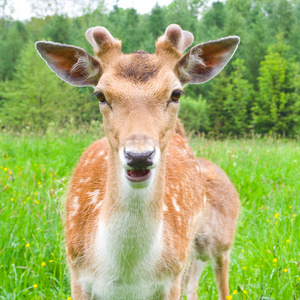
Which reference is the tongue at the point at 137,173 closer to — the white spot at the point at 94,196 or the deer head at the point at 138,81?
the deer head at the point at 138,81

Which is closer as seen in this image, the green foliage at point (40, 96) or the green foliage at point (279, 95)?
the green foliage at point (40, 96)

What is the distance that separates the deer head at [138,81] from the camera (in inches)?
73.8

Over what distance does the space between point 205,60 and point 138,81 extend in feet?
2.20

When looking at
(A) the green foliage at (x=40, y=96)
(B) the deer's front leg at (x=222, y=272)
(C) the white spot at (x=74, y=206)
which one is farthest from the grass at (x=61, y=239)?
(A) the green foliage at (x=40, y=96)

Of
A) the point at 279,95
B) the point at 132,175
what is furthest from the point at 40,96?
the point at 132,175

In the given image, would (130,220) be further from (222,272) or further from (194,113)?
(194,113)

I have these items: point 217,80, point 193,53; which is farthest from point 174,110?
point 217,80

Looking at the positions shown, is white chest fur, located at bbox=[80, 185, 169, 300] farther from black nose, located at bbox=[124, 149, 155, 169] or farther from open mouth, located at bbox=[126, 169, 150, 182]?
black nose, located at bbox=[124, 149, 155, 169]

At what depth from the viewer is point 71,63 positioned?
2516 mm

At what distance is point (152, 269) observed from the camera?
7.66 ft

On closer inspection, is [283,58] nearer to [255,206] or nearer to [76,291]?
[255,206]

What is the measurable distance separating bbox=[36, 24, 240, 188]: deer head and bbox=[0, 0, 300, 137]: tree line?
28254 mm

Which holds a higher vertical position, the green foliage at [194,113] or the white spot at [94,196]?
the white spot at [94,196]

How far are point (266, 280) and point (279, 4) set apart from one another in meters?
45.8
